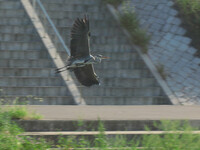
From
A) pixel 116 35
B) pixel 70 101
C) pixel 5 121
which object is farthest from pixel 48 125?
pixel 116 35

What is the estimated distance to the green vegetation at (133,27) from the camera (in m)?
9.59

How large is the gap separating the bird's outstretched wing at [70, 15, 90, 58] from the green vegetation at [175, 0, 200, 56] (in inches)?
243

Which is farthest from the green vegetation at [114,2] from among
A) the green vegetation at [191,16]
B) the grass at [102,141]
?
the grass at [102,141]

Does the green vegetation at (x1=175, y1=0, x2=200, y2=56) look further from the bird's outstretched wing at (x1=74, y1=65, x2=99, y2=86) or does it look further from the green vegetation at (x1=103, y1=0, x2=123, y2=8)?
the bird's outstretched wing at (x1=74, y1=65, x2=99, y2=86)

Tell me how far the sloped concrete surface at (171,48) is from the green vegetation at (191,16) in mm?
179

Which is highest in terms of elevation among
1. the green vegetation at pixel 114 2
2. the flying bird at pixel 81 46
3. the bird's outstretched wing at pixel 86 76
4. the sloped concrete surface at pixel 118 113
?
the green vegetation at pixel 114 2

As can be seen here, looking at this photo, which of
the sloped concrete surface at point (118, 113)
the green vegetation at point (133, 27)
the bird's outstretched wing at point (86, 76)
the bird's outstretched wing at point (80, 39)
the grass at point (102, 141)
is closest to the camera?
the grass at point (102, 141)

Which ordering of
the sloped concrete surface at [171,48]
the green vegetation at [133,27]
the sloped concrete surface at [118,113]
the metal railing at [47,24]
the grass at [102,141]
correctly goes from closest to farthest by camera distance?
the grass at [102,141], the sloped concrete surface at [118,113], the sloped concrete surface at [171,48], the metal railing at [47,24], the green vegetation at [133,27]

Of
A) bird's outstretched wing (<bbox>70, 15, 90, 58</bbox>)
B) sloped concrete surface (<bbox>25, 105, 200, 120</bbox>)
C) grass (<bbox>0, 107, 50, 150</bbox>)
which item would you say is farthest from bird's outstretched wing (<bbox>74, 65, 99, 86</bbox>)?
grass (<bbox>0, 107, 50, 150</bbox>)

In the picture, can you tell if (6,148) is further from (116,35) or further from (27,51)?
(116,35)

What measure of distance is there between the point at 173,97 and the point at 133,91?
1016 millimetres

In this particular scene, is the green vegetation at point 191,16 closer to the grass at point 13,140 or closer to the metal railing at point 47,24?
the metal railing at point 47,24

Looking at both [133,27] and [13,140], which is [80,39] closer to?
[13,140]

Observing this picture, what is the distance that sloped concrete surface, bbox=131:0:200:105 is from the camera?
897cm
